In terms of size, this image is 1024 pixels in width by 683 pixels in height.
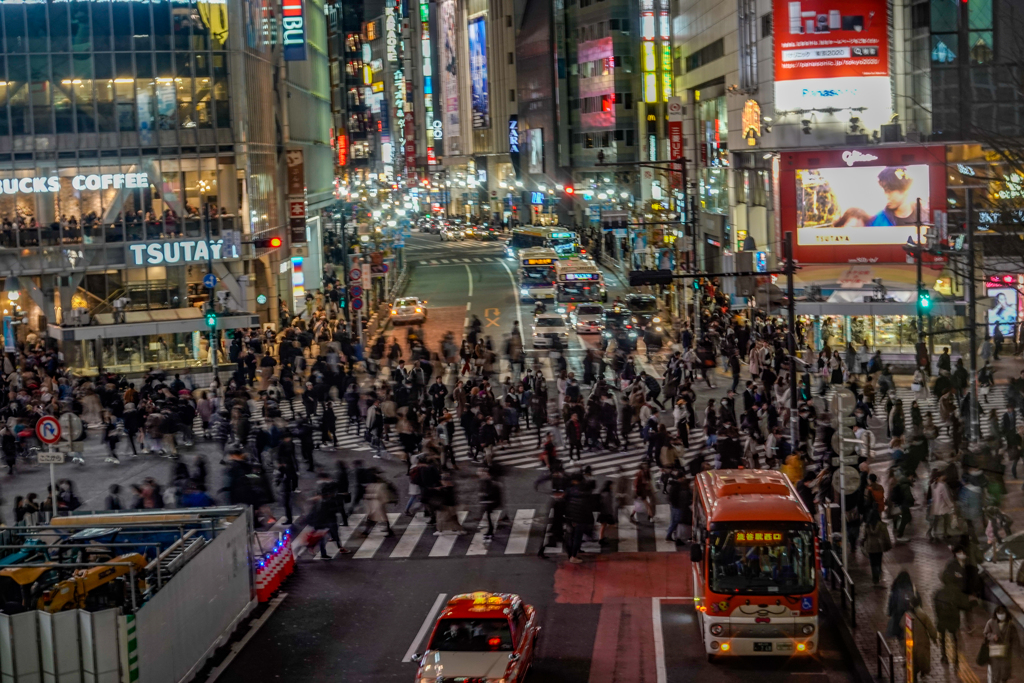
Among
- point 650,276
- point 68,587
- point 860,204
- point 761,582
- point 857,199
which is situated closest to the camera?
point 68,587

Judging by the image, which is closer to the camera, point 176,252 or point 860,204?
point 860,204

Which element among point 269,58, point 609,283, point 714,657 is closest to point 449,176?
point 609,283

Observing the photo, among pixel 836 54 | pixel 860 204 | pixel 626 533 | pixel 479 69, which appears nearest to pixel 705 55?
pixel 836 54

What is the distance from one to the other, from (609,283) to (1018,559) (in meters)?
57.3

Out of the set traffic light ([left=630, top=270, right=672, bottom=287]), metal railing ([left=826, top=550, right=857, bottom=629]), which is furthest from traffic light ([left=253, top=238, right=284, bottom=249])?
metal railing ([left=826, top=550, right=857, bottom=629])

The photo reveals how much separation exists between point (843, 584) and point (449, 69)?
526 ft

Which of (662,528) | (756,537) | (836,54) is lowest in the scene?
(662,528)

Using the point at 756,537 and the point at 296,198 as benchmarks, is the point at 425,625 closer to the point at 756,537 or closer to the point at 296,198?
the point at 756,537

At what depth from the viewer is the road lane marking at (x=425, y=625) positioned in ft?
56.5

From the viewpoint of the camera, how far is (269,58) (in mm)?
61031

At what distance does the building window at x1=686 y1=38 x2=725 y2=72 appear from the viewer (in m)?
66.8

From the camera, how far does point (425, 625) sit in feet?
60.4

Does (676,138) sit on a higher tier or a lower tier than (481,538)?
higher

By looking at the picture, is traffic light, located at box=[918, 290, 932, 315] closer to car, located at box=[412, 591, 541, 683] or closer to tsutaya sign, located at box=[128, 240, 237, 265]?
car, located at box=[412, 591, 541, 683]
